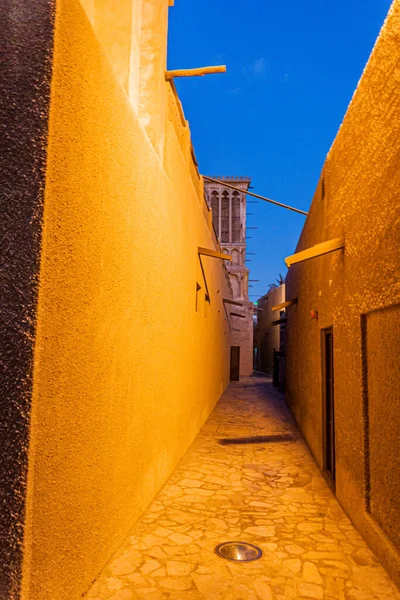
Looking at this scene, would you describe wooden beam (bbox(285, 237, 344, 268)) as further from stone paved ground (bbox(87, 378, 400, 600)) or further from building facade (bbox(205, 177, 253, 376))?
building facade (bbox(205, 177, 253, 376))

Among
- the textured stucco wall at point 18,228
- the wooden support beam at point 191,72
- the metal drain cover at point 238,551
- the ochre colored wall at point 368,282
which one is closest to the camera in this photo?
the textured stucco wall at point 18,228

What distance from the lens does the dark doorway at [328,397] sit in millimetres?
6430

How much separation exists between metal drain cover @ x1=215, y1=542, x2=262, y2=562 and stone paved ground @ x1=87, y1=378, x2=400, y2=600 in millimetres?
80

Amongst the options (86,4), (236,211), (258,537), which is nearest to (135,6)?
(86,4)

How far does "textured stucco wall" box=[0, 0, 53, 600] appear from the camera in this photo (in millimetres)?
2281

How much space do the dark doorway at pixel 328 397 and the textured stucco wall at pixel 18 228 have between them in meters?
4.87

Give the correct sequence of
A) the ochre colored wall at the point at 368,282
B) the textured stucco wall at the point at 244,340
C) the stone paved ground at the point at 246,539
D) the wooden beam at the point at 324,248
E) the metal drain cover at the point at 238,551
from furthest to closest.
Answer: the textured stucco wall at the point at 244,340, the wooden beam at the point at 324,248, the metal drain cover at the point at 238,551, the ochre colored wall at the point at 368,282, the stone paved ground at the point at 246,539

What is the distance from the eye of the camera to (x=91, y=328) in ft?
10.2

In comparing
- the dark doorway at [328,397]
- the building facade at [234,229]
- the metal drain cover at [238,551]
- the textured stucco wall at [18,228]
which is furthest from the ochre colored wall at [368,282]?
the building facade at [234,229]

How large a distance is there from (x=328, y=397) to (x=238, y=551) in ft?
10.6

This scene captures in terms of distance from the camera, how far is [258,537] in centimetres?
436

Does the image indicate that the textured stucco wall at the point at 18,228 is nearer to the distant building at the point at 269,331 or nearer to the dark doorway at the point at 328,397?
the dark doorway at the point at 328,397

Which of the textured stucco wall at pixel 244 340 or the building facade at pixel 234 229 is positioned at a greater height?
the building facade at pixel 234 229

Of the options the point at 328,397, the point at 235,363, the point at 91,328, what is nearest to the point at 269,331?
the point at 235,363
